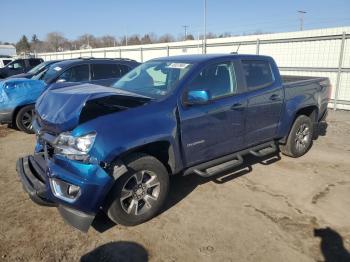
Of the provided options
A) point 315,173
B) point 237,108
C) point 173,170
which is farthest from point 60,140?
point 315,173

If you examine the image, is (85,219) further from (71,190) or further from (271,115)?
(271,115)

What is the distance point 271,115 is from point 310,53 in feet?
26.3

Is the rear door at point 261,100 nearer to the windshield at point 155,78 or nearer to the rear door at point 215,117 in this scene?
the rear door at point 215,117

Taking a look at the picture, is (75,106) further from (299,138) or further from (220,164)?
(299,138)

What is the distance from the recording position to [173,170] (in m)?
4.10

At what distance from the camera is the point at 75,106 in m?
3.52

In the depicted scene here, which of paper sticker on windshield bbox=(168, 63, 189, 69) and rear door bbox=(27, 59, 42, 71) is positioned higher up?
paper sticker on windshield bbox=(168, 63, 189, 69)

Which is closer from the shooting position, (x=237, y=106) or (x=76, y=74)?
(x=237, y=106)

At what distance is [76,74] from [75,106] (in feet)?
18.6

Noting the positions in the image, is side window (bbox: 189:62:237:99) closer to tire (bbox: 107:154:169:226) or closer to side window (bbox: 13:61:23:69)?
tire (bbox: 107:154:169:226)

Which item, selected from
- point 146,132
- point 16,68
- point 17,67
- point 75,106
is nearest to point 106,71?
point 75,106

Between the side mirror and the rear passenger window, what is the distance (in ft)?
18.3

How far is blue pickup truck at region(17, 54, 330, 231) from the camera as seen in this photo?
10.9ft

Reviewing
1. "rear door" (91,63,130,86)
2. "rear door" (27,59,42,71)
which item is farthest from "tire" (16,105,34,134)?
"rear door" (27,59,42,71)
